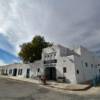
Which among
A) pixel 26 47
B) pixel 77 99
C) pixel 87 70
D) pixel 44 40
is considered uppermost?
pixel 44 40

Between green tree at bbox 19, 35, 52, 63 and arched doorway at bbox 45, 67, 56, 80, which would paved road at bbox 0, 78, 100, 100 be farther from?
green tree at bbox 19, 35, 52, 63

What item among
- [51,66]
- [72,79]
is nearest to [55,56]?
[51,66]

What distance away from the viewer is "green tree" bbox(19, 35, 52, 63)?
1389 inches

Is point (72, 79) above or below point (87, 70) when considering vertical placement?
below

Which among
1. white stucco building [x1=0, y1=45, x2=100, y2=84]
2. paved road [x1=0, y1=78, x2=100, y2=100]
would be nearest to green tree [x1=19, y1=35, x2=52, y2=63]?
white stucco building [x1=0, y1=45, x2=100, y2=84]

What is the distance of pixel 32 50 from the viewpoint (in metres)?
35.6

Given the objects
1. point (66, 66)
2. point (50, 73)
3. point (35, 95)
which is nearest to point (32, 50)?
point (50, 73)

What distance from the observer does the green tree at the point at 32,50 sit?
35.3 m

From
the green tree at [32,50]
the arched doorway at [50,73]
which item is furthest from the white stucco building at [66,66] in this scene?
the green tree at [32,50]

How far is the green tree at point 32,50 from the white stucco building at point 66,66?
111 inches

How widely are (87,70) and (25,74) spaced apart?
15.8 m

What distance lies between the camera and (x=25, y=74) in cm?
Answer: 3338

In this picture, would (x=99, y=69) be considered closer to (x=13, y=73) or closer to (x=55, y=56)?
(x=55, y=56)

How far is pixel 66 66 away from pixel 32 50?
1423 cm
